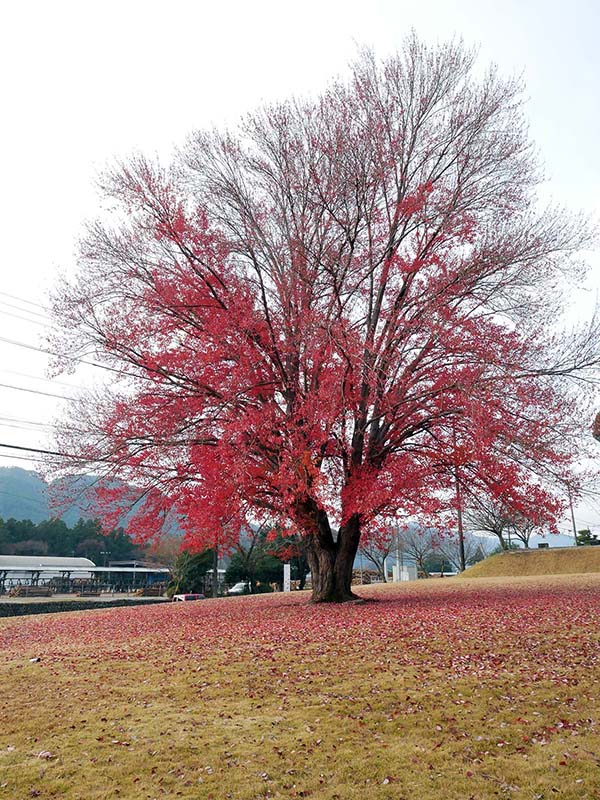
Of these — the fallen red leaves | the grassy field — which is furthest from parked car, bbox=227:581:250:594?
the grassy field

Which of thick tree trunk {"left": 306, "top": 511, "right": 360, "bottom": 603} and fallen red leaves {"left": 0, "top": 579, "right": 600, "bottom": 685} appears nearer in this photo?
fallen red leaves {"left": 0, "top": 579, "right": 600, "bottom": 685}

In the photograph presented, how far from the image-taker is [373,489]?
1395cm

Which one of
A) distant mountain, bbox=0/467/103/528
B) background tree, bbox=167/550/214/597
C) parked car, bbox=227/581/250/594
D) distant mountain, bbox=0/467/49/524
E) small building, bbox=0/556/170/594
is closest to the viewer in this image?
background tree, bbox=167/550/214/597

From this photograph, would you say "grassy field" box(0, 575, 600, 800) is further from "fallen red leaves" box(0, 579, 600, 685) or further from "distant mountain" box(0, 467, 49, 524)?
"distant mountain" box(0, 467, 49, 524)

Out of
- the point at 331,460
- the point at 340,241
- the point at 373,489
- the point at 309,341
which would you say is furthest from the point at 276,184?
the point at 373,489

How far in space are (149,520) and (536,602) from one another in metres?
9.80

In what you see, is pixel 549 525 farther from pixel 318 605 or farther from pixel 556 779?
pixel 556 779

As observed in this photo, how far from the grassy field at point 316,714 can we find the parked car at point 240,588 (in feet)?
108

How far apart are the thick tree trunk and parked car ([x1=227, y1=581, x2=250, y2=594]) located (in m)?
28.4

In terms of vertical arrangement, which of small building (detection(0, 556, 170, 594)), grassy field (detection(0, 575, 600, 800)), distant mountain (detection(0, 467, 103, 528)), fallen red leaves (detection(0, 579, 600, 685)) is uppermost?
distant mountain (detection(0, 467, 103, 528))

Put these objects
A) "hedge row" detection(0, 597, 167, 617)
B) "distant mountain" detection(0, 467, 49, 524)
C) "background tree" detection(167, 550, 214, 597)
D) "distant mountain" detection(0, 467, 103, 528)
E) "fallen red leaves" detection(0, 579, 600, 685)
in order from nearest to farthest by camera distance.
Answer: "fallen red leaves" detection(0, 579, 600, 685)
"hedge row" detection(0, 597, 167, 617)
"background tree" detection(167, 550, 214, 597)
"distant mountain" detection(0, 467, 103, 528)
"distant mountain" detection(0, 467, 49, 524)

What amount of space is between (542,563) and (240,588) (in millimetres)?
21058

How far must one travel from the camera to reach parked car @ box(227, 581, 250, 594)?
42875mm

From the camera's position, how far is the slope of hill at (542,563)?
36.6 metres
